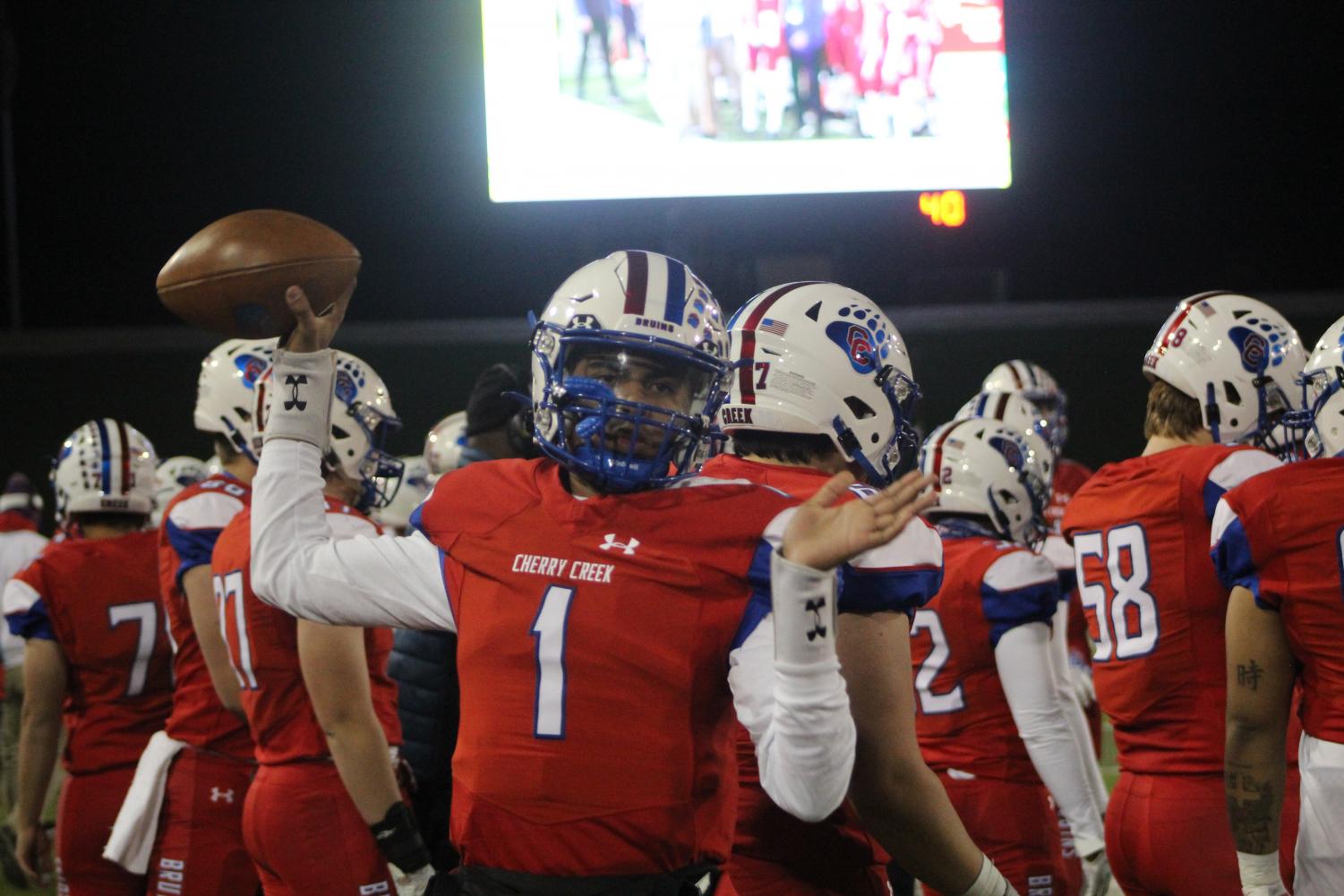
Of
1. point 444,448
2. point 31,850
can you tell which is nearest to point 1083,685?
point 444,448

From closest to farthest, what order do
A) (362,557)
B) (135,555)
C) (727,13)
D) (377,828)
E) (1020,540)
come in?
(362,557)
(377,828)
(1020,540)
(135,555)
(727,13)

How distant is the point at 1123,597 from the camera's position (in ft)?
11.6

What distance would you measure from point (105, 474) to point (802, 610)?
11.6 feet

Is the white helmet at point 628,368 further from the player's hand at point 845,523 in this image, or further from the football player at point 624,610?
the player's hand at point 845,523

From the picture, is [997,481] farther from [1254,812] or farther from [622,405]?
[622,405]

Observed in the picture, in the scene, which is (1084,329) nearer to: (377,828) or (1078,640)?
(1078,640)

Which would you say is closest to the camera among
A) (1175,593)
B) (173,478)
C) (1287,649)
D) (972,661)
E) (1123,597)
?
(1287,649)

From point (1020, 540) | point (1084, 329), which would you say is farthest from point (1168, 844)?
point (1084, 329)

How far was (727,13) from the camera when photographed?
10242 millimetres

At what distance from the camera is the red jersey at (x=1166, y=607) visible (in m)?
3.38

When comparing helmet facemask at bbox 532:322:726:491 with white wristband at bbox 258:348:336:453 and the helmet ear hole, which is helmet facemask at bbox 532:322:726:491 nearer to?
white wristband at bbox 258:348:336:453

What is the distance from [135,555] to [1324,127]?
12.0 metres

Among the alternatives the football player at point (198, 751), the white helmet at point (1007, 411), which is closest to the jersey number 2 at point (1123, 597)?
the white helmet at point (1007, 411)

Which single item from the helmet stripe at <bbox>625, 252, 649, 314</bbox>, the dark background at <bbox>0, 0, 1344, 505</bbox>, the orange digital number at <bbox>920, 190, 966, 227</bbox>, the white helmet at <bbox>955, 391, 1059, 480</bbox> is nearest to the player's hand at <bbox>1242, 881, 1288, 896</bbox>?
the helmet stripe at <bbox>625, 252, 649, 314</bbox>
